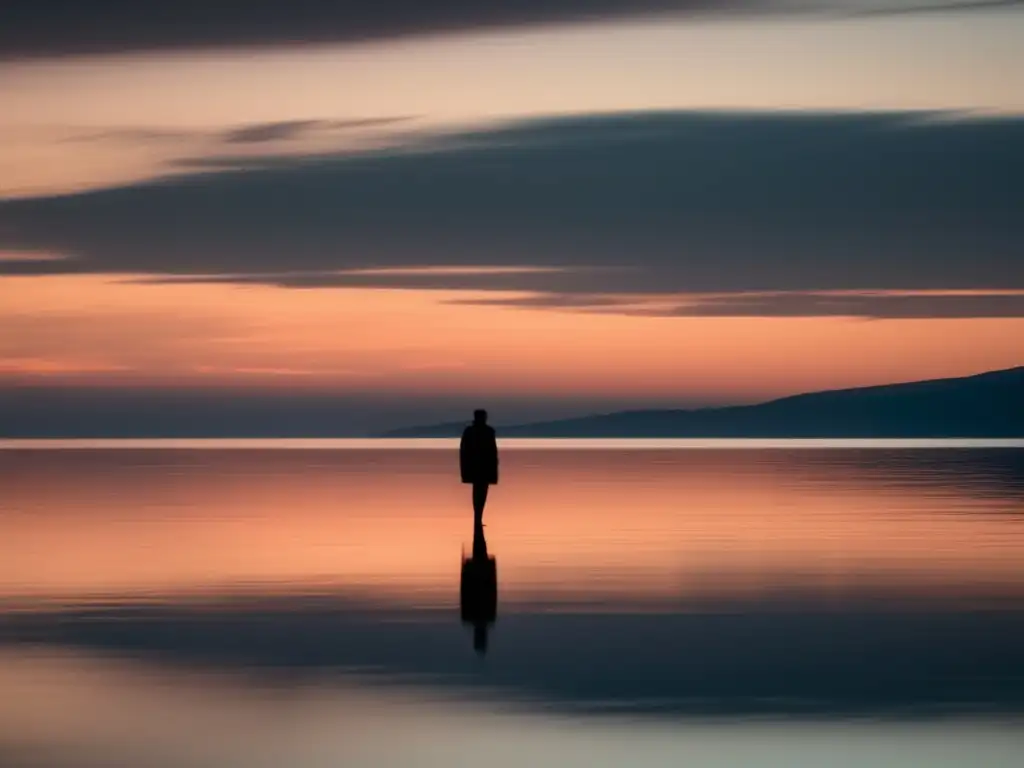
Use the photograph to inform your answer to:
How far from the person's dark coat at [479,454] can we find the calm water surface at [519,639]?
92 cm

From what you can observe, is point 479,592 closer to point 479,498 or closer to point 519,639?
point 519,639

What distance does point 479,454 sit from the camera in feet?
83.9

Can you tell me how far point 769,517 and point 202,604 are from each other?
14320 millimetres

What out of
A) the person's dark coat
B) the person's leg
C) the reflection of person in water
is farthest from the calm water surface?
the person's dark coat

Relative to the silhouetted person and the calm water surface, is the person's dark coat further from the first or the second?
the calm water surface

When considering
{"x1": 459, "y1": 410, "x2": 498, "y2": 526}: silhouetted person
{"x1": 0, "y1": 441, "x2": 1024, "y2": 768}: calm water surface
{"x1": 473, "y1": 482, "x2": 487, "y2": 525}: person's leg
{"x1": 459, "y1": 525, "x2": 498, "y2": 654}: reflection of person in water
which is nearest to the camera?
{"x1": 0, "y1": 441, "x2": 1024, "y2": 768}: calm water surface

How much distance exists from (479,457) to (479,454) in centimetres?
5

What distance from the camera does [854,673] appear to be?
43.6ft

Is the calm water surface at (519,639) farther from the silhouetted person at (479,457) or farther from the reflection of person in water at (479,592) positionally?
the silhouetted person at (479,457)

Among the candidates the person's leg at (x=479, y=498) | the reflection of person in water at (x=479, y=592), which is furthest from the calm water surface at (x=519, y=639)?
the person's leg at (x=479, y=498)

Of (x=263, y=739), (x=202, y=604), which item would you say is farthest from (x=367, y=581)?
(x=263, y=739)

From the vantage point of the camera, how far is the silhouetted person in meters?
25.5

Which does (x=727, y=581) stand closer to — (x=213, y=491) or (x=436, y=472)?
(x=213, y=491)

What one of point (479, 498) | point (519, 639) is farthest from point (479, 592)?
point (479, 498)
